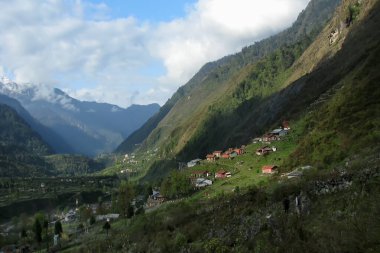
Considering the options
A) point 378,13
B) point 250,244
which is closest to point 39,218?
point 250,244

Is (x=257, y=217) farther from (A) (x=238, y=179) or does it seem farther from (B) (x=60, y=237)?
(B) (x=60, y=237)

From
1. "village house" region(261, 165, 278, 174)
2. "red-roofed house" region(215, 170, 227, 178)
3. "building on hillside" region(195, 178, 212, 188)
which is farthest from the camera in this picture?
"red-roofed house" region(215, 170, 227, 178)

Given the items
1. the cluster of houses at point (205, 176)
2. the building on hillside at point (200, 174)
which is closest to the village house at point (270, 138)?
the cluster of houses at point (205, 176)

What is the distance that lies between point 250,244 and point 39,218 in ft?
404

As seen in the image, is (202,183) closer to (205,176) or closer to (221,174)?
(221,174)

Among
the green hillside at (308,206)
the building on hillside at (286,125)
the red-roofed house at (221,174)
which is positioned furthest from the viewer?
the building on hillside at (286,125)

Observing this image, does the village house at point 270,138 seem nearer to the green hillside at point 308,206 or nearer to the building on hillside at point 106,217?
the green hillside at point 308,206

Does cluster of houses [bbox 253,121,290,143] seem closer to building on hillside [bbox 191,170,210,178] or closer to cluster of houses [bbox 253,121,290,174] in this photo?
cluster of houses [bbox 253,121,290,174]

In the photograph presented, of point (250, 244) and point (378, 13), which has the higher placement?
point (378, 13)

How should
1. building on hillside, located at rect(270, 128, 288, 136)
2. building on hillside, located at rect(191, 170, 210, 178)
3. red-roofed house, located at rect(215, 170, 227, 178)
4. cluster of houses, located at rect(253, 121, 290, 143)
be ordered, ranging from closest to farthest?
1. red-roofed house, located at rect(215, 170, 227, 178)
2. building on hillside, located at rect(270, 128, 288, 136)
3. cluster of houses, located at rect(253, 121, 290, 143)
4. building on hillside, located at rect(191, 170, 210, 178)

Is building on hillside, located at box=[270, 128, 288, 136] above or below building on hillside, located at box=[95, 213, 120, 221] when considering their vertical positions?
above

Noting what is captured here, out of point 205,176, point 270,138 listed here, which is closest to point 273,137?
point 270,138

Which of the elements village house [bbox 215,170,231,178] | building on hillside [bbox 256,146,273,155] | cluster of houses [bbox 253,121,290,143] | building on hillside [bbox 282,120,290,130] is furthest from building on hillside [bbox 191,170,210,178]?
building on hillside [bbox 282,120,290,130]

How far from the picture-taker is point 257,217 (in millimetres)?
40375
